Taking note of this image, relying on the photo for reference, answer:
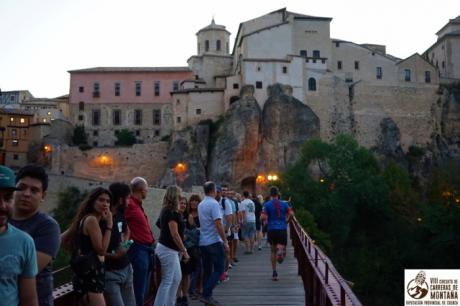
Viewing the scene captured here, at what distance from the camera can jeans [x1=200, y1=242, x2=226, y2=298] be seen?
9062mm

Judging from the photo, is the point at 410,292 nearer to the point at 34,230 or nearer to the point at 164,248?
the point at 164,248

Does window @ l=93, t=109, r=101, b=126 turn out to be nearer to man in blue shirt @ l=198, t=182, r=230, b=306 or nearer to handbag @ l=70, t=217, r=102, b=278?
man in blue shirt @ l=198, t=182, r=230, b=306

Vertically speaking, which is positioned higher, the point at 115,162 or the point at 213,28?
the point at 213,28

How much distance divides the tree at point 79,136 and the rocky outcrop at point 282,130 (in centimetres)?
2119

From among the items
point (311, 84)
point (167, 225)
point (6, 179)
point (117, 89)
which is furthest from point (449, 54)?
point (6, 179)

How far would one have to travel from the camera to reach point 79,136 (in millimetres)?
62781

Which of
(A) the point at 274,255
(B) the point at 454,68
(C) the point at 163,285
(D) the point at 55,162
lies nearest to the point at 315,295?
(C) the point at 163,285

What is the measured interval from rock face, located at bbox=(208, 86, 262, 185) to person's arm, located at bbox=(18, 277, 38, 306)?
47300 millimetres

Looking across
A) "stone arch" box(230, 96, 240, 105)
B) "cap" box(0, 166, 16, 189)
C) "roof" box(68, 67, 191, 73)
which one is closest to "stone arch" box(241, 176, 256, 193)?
"stone arch" box(230, 96, 240, 105)

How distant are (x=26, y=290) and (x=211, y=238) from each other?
233 inches

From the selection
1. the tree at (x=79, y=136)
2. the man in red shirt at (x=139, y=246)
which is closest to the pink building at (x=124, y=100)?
the tree at (x=79, y=136)

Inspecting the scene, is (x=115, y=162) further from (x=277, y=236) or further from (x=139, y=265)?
Answer: (x=139, y=265)

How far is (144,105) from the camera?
220 feet

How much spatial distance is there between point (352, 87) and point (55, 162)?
31.3m
